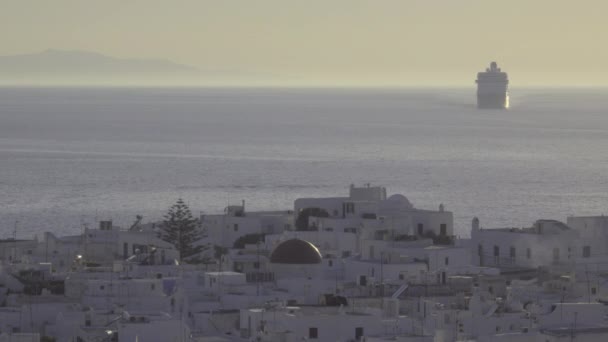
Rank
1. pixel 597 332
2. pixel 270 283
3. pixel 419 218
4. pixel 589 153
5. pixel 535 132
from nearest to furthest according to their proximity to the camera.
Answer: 1. pixel 597 332
2. pixel 270 283
3. pixel 419 218
4. pixel 589 153
5. pixel 535 132

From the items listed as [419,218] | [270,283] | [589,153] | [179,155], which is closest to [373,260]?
[270,283]

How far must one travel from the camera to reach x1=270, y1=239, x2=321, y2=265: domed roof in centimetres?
4556

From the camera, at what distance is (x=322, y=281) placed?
42.7 metres

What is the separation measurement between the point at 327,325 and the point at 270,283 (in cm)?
962

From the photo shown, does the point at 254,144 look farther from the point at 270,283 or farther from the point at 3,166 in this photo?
the point at 270,283

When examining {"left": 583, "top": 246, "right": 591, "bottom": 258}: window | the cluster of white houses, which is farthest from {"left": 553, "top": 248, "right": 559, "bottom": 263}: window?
{"left": 583, "top": 246, "right": 591, "bottom": 258}: window

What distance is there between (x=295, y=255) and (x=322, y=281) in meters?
A: 3.08

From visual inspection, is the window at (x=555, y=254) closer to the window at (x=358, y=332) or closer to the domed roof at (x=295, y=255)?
the domed roof at (x=295, y=255)

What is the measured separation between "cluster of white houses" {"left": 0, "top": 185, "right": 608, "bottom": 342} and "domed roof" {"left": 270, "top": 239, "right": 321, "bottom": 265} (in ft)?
0.10

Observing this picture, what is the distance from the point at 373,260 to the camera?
46.6 m

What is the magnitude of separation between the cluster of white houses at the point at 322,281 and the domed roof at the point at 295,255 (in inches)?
1.2

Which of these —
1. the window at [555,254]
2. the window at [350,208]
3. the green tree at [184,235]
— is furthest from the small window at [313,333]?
the window at [350,208]

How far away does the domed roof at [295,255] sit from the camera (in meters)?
45.6

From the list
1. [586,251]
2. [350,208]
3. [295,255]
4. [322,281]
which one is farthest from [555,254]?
[322,281]
